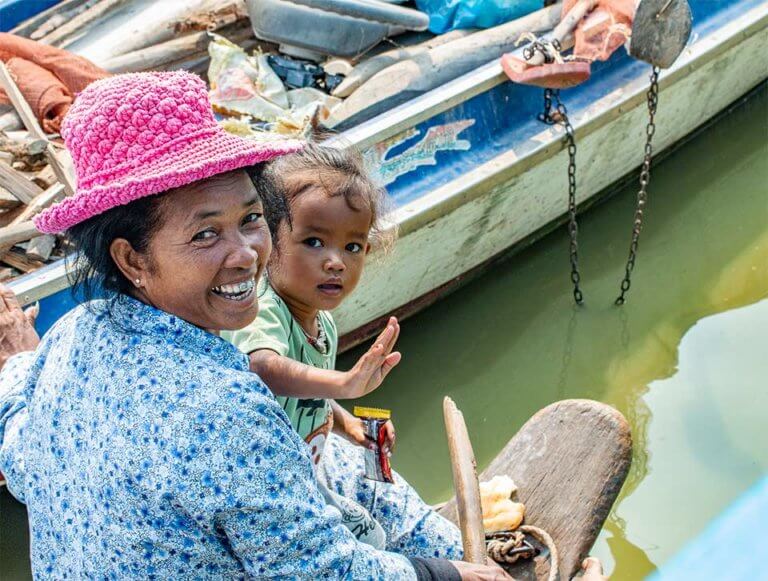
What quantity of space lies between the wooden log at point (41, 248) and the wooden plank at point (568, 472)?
6.33 ft

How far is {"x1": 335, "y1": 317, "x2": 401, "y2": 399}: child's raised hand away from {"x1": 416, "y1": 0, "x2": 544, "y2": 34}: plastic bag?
356cm

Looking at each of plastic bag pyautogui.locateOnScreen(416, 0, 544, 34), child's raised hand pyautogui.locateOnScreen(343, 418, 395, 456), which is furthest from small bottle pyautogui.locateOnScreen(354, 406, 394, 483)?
plastic bag pyautogui.locateOnScreen(416, 0, 544, 34)

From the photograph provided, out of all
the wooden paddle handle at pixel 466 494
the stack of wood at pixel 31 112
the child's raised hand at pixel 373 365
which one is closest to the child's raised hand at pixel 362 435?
the wooden paddle handle at pixel 466 494

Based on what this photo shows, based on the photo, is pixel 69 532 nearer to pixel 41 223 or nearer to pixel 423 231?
pixel 41 223

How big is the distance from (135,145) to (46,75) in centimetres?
333

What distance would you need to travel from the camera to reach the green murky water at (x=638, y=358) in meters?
3.75

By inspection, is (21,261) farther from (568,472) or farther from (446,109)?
(568,472)

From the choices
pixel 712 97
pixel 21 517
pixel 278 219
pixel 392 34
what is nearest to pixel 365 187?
pixel 278 219

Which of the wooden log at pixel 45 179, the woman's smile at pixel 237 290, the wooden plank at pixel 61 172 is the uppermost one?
the woman's smile at pixel 237 290

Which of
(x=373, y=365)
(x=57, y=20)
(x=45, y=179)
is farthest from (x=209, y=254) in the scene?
(x=57, y=20)

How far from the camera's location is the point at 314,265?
2129 millimetres

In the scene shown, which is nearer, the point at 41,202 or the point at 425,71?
the point at 41,202

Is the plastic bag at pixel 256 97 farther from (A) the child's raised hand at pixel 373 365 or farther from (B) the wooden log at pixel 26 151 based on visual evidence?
(A) the child's raised hand at pixel 373 365

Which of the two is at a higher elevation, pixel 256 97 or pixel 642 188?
pixel 256 97
